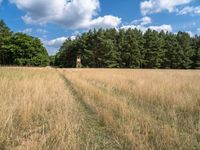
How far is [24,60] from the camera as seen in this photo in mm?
62000

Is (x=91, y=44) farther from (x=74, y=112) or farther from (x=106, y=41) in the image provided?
(x=74, y=112)

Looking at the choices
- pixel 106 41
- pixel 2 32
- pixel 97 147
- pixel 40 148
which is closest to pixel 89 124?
pixel 97 147

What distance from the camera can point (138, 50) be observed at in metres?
60.5

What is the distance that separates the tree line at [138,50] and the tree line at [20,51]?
12.3 meters

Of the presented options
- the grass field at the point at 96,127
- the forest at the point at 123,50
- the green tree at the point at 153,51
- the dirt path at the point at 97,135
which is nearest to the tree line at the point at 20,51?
the forest at the point at 123,50

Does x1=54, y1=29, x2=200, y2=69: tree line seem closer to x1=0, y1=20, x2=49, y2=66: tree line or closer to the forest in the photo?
the forest

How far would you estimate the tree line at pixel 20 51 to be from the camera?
62.2 meters

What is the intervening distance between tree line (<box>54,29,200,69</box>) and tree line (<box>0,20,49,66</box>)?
12.3 meters

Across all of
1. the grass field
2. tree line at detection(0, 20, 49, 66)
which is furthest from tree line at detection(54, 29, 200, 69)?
the grass field

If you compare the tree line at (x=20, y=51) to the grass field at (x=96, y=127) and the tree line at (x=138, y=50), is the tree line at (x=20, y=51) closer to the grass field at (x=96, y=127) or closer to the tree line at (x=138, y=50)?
the tree line at (x=138, y=50)

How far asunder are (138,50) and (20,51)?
1153 inches

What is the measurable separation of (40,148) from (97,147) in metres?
0.90

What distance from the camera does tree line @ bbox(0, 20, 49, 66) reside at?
6219 cm

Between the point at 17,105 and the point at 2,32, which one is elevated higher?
the point at 2,32
